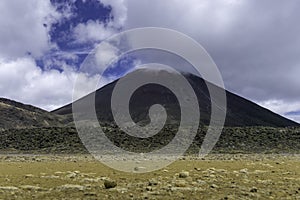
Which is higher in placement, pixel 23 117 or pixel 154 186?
pixel 23 117

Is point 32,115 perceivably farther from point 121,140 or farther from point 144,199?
point 144,199

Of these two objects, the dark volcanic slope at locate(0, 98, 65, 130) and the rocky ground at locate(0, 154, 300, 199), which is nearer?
the rocky ground at locate(0, 154, 300, 199)

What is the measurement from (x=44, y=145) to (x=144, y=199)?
51.0 m

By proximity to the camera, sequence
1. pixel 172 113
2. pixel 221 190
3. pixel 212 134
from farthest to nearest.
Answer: pixel 172 113, pixel 212 134, pixel 221 190

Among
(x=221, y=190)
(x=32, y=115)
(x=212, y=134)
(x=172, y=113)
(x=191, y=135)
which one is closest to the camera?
(x=221, y=190)

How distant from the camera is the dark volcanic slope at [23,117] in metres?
160

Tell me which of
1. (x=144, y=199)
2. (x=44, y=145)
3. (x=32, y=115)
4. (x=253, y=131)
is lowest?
(x=144, y=199)

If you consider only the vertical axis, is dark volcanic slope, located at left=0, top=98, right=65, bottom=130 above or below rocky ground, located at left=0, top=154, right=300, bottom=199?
above

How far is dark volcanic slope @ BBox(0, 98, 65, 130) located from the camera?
525 ft

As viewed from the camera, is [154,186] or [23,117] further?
[23,117]

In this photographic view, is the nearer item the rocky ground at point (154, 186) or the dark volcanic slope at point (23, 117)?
the rocky ground at point (154, 186)

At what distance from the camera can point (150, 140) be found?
63.9 m

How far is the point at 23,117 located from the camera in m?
169

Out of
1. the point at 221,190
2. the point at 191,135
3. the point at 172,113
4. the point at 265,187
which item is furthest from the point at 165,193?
the point at 172,113
